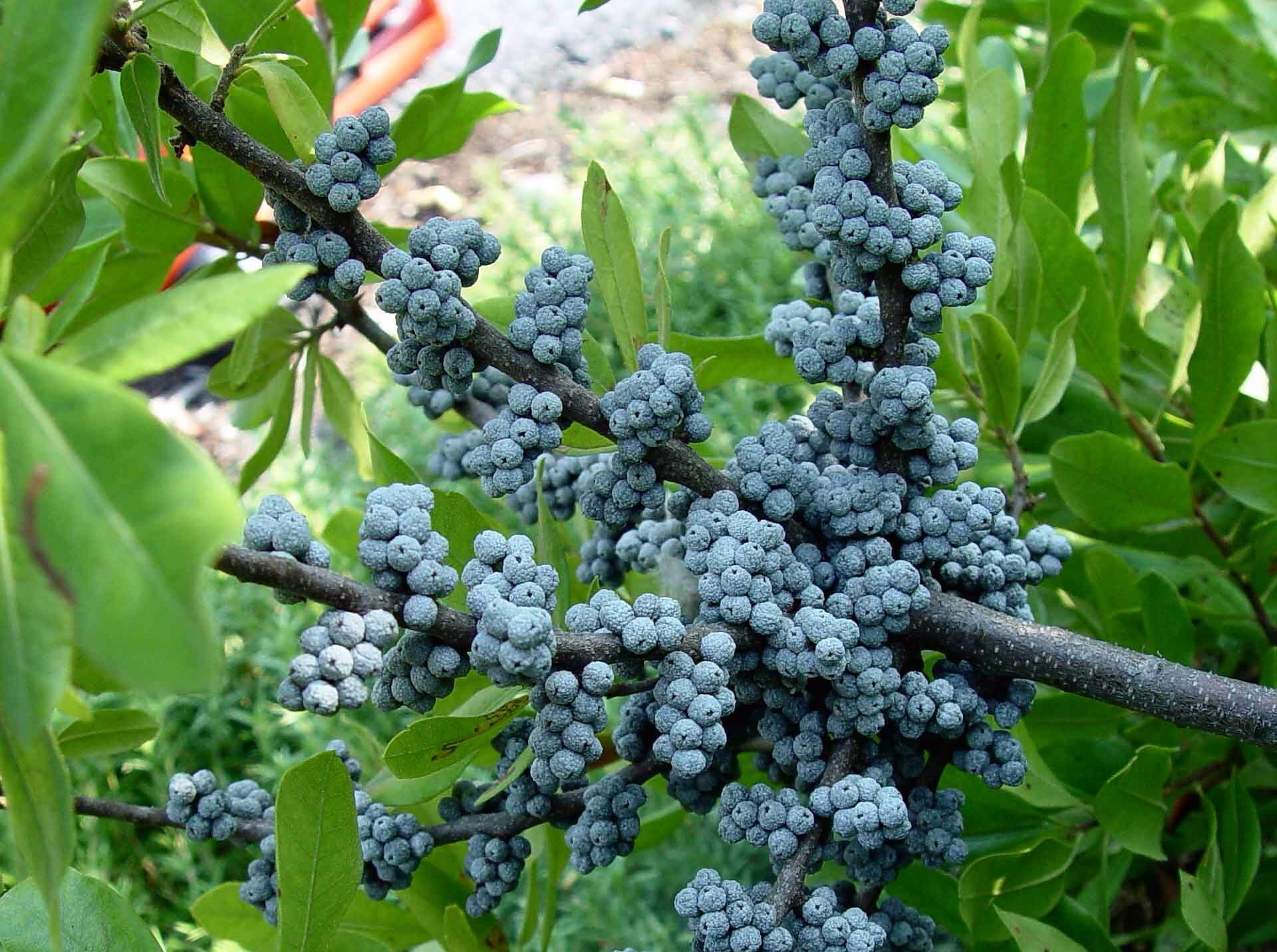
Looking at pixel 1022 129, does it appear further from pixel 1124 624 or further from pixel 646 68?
pixel 646 68

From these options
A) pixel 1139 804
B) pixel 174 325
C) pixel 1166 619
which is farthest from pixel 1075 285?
pixel 174 325

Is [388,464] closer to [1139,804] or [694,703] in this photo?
[694,703]

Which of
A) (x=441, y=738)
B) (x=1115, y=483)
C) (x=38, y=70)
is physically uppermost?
(x=38, y=70)

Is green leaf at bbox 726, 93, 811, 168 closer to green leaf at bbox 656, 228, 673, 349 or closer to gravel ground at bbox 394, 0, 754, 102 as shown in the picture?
green leaf at bbox 656, 228, 673, 349

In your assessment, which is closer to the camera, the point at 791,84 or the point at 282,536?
the point at 282,536

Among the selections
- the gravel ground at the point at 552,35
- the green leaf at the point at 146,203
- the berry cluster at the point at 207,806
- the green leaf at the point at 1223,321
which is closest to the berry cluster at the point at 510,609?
the berry cluster at the point at 207,806

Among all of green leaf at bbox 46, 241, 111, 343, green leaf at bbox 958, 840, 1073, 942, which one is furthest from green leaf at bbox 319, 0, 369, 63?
green leaf at bbox 958, 840, 1073, 942

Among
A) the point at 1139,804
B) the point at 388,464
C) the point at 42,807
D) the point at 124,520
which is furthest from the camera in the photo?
the point at 1139,804
